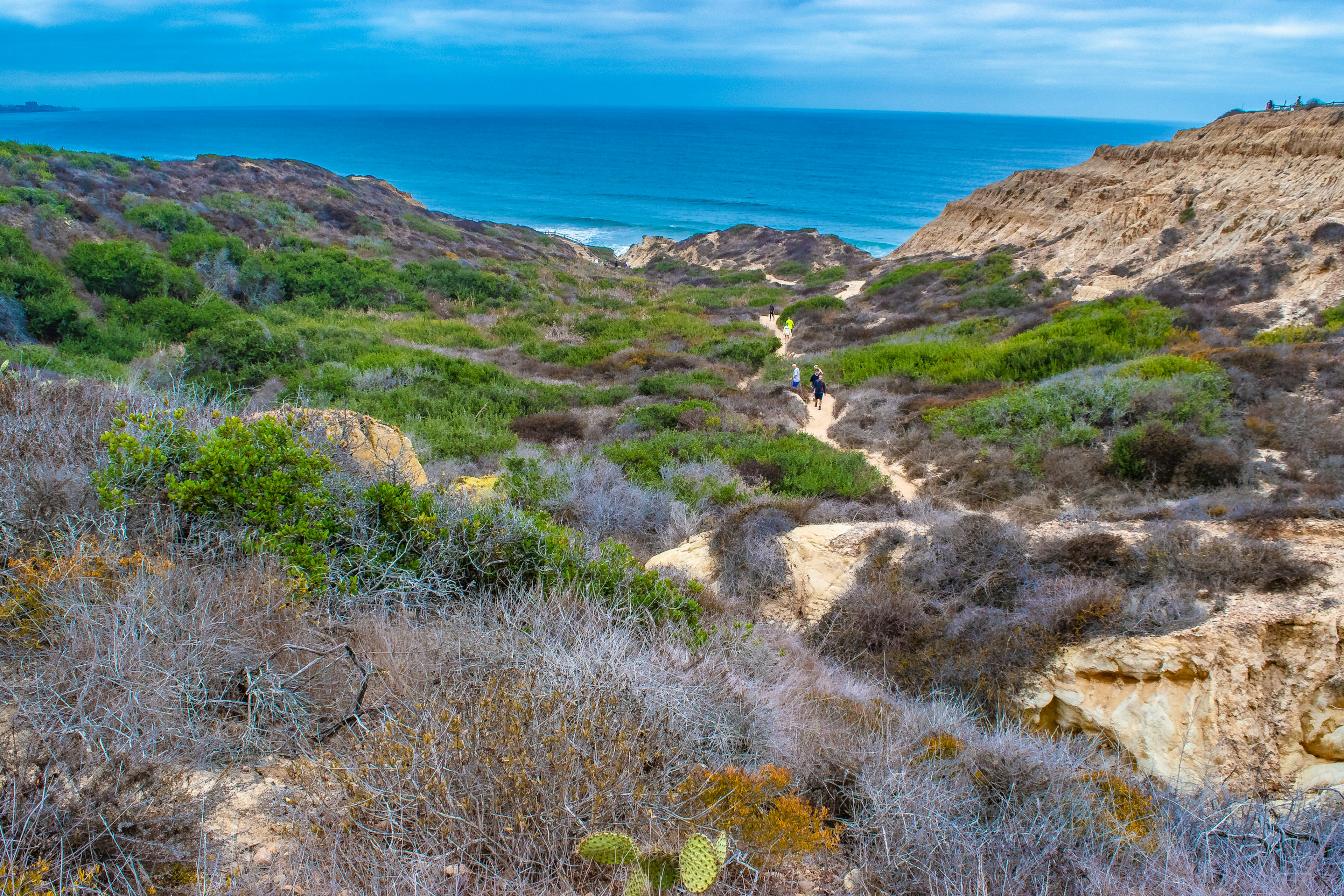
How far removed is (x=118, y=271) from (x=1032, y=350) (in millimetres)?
21469

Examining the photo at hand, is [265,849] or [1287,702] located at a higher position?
[265,849]

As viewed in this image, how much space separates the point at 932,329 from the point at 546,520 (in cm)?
1892

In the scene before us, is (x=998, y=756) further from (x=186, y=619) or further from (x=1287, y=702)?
(x=186, y=619)

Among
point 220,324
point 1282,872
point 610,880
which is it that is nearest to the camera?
point 610,880

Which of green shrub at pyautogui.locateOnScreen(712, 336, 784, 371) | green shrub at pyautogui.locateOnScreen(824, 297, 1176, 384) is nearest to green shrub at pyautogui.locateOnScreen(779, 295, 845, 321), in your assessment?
green shrub at pyautogui.locateOnScreen(712, 336, 784, 371)

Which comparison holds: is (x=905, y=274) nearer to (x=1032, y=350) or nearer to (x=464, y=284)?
(x=1032, y=350)

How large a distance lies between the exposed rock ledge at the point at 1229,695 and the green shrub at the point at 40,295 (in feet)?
57.4

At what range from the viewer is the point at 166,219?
21.5 m

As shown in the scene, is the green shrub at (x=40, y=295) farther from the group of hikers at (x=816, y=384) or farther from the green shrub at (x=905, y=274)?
the green shrub at (x=905, y=274)

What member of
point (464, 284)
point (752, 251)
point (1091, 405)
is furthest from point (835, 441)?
point (752, 251)

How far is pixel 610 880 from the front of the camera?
2.22 meters

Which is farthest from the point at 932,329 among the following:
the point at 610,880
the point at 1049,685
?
the point at 610,880

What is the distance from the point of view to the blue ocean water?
74438 millimetres

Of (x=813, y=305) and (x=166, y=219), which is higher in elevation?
(x=166, y=219)
